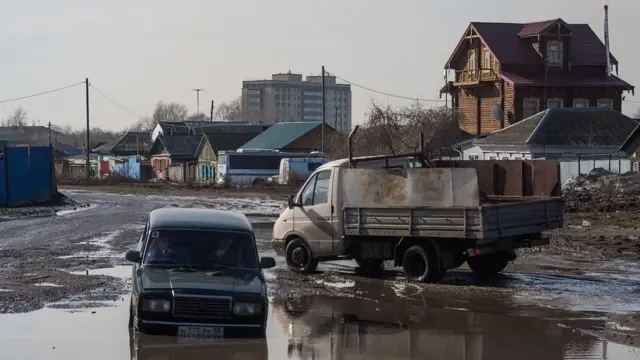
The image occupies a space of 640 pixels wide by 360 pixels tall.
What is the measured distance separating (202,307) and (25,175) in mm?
34691

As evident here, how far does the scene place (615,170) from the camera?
44.4 meters

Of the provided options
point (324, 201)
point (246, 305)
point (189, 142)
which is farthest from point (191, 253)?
point (189, 142)

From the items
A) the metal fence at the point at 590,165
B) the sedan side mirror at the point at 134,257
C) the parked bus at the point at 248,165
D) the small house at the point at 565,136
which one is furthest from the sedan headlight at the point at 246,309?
the parked bus at the point at 248,165

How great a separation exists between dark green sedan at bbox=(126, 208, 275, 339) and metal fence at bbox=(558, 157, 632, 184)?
109 ft

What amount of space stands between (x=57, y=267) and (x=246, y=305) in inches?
377

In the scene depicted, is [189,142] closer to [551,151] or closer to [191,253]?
[551,151]

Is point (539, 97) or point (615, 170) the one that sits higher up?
point (539, 97)

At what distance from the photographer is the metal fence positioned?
44156mm

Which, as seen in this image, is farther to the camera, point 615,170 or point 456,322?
point 615,170

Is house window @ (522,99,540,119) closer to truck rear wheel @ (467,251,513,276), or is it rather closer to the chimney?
the chimney

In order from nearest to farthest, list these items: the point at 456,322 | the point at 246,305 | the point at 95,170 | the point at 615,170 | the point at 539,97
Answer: the point at 246,305, the point at 456,322, the point at 615,170, the point at 539,97, the point at 95,170

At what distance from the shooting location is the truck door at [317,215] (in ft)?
62.2

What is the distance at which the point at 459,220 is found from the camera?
1731cm

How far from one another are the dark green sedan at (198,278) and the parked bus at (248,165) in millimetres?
57877
